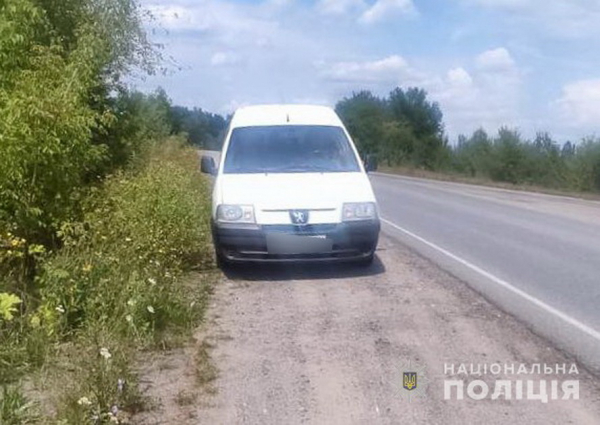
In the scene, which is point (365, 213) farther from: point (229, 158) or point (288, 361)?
point (288, 361)

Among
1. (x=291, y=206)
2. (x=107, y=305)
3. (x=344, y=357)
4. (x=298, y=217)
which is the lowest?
(x=344, y=357)

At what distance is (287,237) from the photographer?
9.39 meters

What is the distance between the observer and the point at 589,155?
45.9 meters

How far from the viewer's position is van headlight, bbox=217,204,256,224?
9.48 meters

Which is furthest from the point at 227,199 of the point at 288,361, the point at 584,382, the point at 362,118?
the point at 362,118

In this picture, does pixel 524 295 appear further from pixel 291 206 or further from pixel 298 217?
pixel 291 206

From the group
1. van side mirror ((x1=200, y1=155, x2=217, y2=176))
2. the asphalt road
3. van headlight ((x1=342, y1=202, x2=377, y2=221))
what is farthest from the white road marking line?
van side mirror ((x1=200, y1=155, x2=217, y2=176))

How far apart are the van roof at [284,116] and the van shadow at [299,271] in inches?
72.0

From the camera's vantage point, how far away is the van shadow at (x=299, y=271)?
9781mm

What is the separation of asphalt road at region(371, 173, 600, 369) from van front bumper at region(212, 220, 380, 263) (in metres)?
1.36

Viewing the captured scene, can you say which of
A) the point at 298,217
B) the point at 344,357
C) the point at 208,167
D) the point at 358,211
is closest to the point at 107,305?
the point at 344,357

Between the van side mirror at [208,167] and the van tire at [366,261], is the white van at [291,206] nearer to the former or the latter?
the van tire at [366,261]

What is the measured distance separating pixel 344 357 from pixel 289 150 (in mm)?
4792

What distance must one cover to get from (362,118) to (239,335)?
69.0 meters
